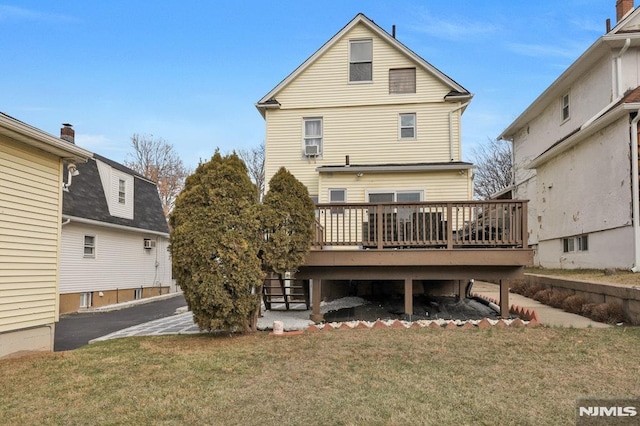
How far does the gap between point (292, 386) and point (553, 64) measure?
24154 millimetres

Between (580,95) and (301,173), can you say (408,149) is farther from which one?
(580,95)

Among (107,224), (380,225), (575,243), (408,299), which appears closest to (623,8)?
(575,243)

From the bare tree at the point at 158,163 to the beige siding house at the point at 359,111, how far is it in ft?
78.5

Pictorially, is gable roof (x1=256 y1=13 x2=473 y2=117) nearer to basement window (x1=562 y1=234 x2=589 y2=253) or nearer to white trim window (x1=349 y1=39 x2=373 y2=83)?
white trim window (x1=349 y1=39 x2=373 y2=83)

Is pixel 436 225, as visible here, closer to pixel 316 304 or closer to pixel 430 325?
pixel 430 325

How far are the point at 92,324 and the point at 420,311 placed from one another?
28.4 ft

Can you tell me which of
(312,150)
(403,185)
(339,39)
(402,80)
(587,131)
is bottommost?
(403,185)

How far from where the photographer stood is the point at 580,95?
14.6 m

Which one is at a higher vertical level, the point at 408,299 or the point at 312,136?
the point at 312,136

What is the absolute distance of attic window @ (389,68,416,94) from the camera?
45.5 feet

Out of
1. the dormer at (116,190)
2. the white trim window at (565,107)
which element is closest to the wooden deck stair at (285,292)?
the dormer at (116,190)

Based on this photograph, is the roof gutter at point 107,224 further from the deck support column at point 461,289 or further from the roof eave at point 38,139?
the deck support column at point 461,289

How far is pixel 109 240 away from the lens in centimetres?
1675

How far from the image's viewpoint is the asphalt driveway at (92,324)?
8.93m
